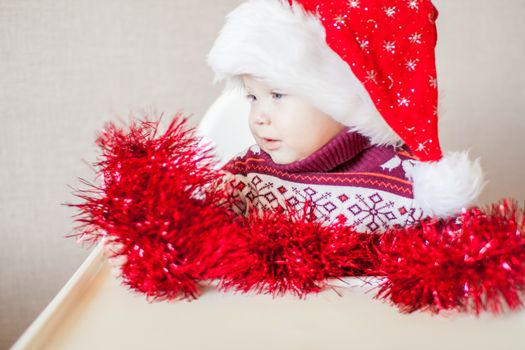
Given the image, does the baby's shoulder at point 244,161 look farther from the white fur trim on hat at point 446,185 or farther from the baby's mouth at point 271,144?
the white fur trim on hat at point 446,185

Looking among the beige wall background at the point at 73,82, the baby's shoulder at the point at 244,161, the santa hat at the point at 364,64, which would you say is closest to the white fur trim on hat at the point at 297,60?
the santa hat at the point at 364,64

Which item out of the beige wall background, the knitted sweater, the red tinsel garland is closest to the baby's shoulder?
the knitted sweater

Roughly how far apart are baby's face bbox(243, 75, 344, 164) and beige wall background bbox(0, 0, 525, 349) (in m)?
0.49

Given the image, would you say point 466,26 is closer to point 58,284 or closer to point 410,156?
point 410,156

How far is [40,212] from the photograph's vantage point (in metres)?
1.04

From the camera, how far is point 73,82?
3.34ft

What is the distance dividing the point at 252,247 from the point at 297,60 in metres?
0.20

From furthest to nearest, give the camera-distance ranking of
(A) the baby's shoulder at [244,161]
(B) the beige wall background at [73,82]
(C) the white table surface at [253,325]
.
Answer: (B) the beige wall background at [73,82] < (A) the baby's shoulder at [244,161] < (C) the white table surface at [253,325]

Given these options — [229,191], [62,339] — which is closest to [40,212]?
[229,191]

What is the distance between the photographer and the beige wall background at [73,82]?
99 cm

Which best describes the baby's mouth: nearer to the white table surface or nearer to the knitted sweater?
the knitted sweater

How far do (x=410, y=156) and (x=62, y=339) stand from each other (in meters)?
0.41

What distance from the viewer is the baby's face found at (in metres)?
0.59

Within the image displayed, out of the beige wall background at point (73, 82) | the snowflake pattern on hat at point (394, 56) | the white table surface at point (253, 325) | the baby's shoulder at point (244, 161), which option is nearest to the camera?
the white table surface at point (253, 325)
